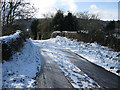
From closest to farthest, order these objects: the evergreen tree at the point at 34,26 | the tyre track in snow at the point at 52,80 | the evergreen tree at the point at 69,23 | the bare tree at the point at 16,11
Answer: the tyre track in snow at the point at 52,80, the bare tree at the point at 16,11, the evergreen tree at the point at 69,23, the evergreen tree at the point at 34,26

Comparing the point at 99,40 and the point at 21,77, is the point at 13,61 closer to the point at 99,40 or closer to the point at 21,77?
the point at 21,77

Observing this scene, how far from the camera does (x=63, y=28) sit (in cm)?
2650

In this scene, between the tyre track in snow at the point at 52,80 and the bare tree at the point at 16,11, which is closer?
the tyre track in snow at the point at 52,80

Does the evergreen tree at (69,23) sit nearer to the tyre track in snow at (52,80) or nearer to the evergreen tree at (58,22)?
the evergreen tree at (58,22)

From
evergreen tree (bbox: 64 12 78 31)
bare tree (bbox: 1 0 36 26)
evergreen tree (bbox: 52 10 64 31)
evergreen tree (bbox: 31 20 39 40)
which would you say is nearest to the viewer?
bare tree (bbox: 1 0 36 26)

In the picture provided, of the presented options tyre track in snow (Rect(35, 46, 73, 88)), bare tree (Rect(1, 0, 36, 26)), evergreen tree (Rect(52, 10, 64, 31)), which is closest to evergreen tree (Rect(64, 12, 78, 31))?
evergreen tree (Rect(52, 10, 64, 31))

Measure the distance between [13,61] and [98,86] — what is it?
3.88m

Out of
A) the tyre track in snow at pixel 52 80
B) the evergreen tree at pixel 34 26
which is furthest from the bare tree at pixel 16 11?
the evergreen tree at pixel 34 26

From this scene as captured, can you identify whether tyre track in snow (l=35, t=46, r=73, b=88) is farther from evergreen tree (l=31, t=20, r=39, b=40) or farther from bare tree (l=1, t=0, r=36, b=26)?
evergreen tree (l=31, t=20, r=39, b=40)

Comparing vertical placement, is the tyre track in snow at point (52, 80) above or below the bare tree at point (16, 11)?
below

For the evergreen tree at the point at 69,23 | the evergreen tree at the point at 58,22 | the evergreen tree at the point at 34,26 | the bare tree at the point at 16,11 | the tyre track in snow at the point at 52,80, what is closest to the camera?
the tyre track in snow at the point at 52,80

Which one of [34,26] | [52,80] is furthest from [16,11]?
[34,26]

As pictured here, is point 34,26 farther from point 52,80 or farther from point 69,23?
point 52,80

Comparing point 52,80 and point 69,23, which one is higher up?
point 69,23
